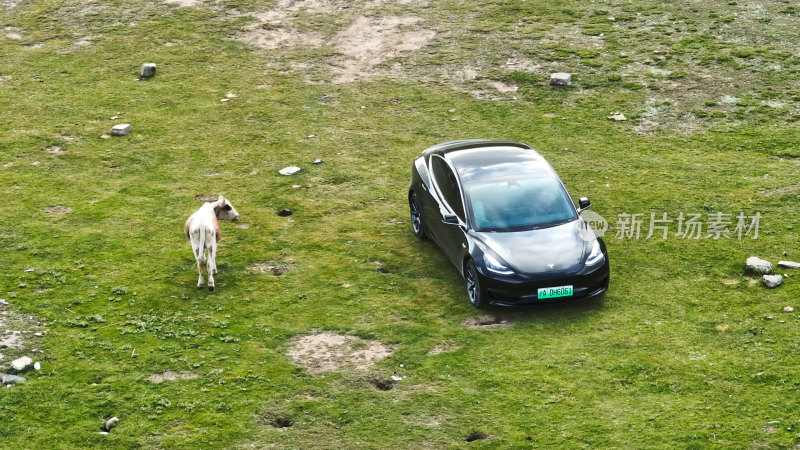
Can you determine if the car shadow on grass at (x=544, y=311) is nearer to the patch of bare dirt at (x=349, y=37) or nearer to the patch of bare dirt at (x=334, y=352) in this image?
the patch of bare dirt at (x=334, y=352)

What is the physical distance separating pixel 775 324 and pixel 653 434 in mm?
→ 3094

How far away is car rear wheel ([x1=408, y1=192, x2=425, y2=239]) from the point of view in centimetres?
1471

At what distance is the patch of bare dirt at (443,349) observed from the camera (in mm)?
11312

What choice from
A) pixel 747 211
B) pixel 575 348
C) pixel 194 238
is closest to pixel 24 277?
pixel 194 238

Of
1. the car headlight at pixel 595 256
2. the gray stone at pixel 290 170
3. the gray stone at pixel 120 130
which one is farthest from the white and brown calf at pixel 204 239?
the gray stone at pixel 120 130

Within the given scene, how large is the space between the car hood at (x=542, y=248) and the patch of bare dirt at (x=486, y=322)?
0.72m

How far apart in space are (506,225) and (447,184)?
1426 millimetres

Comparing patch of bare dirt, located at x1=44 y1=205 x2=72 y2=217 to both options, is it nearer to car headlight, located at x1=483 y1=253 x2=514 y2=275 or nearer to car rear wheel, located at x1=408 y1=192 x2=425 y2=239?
car rear wheel, located at x1=408 y1=192 x2=425 y2=239

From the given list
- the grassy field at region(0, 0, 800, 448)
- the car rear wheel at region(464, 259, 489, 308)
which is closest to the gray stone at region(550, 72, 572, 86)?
the grassy field at region(0, 0, 800, 448)

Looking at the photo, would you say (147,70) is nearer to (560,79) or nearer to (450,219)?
(560,79)

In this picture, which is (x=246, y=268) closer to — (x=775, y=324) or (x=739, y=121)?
(x=775, y=324)

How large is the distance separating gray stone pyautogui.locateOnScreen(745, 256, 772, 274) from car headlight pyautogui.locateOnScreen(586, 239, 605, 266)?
2229mm

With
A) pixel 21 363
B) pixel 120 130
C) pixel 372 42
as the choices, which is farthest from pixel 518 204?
pixel 372 42

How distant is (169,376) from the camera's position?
10.8 metres
